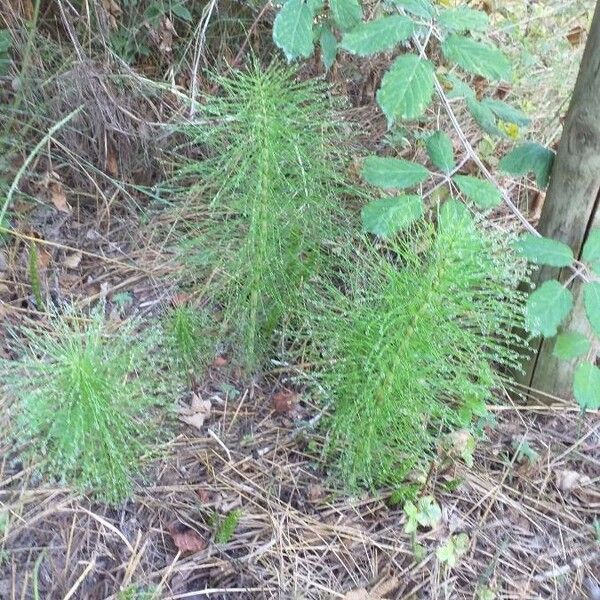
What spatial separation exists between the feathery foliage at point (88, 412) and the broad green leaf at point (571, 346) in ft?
3.14

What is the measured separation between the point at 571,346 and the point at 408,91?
702 mm

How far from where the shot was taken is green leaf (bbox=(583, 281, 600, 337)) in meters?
1.33

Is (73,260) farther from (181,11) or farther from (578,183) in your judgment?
(578,183)

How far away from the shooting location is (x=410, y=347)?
4.31ft

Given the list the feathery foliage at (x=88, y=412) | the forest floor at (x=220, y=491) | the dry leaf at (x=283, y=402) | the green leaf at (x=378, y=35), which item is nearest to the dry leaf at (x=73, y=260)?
the forest floor at (x=220, y=491)

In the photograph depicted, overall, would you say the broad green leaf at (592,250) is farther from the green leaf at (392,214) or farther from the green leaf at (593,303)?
the green leaf at (392,214)

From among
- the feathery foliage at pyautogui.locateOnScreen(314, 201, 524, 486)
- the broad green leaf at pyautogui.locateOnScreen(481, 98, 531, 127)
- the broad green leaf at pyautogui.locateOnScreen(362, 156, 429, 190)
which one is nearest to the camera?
the feathery foliage at pyautogui.locateOnScreen(314, 201, 524, 486)

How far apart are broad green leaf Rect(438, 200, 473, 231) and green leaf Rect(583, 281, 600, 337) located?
0.28m

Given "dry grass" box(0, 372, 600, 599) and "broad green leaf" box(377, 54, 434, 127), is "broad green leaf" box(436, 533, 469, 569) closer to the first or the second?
"dry grass" box(0, 372, 600, 599)

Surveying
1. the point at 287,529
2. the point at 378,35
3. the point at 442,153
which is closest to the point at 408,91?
the point at 378,35

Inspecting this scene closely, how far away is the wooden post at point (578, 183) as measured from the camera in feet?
4.61

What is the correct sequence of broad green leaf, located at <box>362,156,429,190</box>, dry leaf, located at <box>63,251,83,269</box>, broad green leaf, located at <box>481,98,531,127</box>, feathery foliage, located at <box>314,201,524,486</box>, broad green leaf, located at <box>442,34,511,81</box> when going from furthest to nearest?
1. dry leaf, located at <box>63,251,83,269</box>
2. broad green leaf, located at <box>481,98,531,127</box>
3. broad green leaf, located at <box>362,156,429,190</box>
4. broad green leaf, located at <box>442,34,511,81</box>
5. feathery foliage, located at <box>314,201,524,486</box>

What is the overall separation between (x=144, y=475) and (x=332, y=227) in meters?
0.82

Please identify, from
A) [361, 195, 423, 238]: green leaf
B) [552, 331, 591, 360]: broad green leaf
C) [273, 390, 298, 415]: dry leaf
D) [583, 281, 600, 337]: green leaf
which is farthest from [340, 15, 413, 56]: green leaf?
[273, 390, 298, 415]: dry leaf
